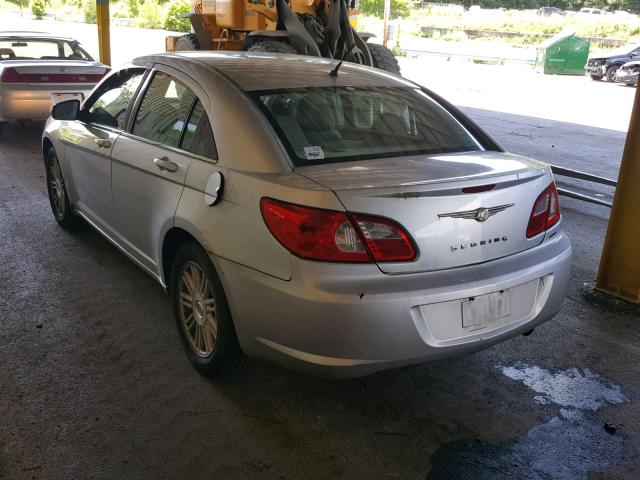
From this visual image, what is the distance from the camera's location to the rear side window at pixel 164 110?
358 cm

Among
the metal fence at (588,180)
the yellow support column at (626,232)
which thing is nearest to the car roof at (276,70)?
the yellow support column at (626,232)

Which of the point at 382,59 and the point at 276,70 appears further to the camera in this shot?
the point at 382,59

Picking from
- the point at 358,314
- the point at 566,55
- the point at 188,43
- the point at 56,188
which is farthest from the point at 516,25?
the point at 358,314

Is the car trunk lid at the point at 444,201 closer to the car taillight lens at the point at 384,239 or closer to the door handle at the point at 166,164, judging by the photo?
the car taillight lens at the point at 384,239

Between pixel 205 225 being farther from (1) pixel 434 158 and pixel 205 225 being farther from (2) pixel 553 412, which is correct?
(2) pixel 553 412

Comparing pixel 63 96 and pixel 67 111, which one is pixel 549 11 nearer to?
pixel 63 96

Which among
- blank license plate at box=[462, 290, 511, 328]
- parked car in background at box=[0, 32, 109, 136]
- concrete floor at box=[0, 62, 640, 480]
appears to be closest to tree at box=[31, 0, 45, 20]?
parked car in background at box=[0, 32, 109, 136]

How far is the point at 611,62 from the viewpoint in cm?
2264

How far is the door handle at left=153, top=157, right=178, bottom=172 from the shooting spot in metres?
3.41

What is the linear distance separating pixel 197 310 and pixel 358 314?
43.9 inches

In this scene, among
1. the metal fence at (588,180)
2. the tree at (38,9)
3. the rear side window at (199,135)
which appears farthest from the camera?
the tree at (38,9)

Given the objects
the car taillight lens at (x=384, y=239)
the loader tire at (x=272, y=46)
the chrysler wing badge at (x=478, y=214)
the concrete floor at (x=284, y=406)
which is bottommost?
the concrete floor at (x=284, y=406)

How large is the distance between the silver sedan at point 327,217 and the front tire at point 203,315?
10 mm

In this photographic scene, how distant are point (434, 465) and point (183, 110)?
7.27 ft
